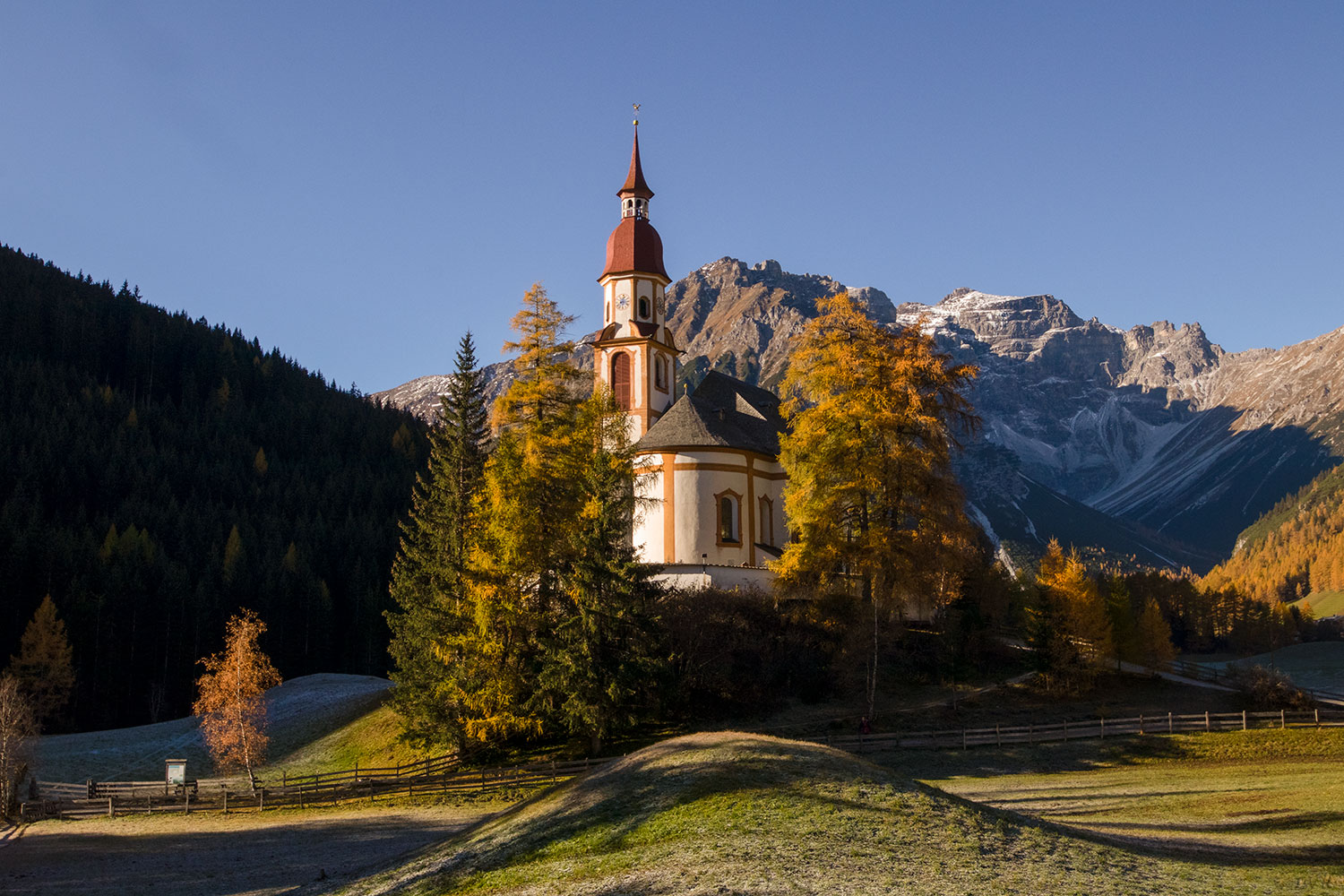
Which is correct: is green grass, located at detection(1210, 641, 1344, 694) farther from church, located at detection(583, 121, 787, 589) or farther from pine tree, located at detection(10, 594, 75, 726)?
pine tree, located at detection(10, 594, 75, 726)

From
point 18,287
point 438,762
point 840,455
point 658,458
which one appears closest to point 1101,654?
point 840,455

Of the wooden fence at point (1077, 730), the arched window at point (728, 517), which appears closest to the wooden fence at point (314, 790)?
the wooden fence at point (1077, 730)

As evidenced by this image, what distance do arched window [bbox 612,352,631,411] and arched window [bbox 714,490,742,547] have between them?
8.39 m

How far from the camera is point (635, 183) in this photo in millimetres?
62594

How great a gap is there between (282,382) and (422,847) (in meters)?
138

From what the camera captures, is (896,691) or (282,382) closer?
(896,691)

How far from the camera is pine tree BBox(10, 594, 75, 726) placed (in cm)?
6512

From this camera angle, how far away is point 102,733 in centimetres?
5978

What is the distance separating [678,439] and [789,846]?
1454 inches

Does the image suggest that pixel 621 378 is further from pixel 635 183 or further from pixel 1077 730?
pixel 1077 730

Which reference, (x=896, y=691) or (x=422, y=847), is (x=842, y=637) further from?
(x=422, y=847)

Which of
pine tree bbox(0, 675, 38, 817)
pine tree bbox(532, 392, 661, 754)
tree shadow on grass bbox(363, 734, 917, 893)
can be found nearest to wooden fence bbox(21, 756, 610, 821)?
pine tree bbox(0, 675, 38, 817)

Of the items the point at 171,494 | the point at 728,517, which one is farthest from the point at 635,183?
the point at 171,494

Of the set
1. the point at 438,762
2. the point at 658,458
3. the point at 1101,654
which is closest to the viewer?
the point at 438,762
